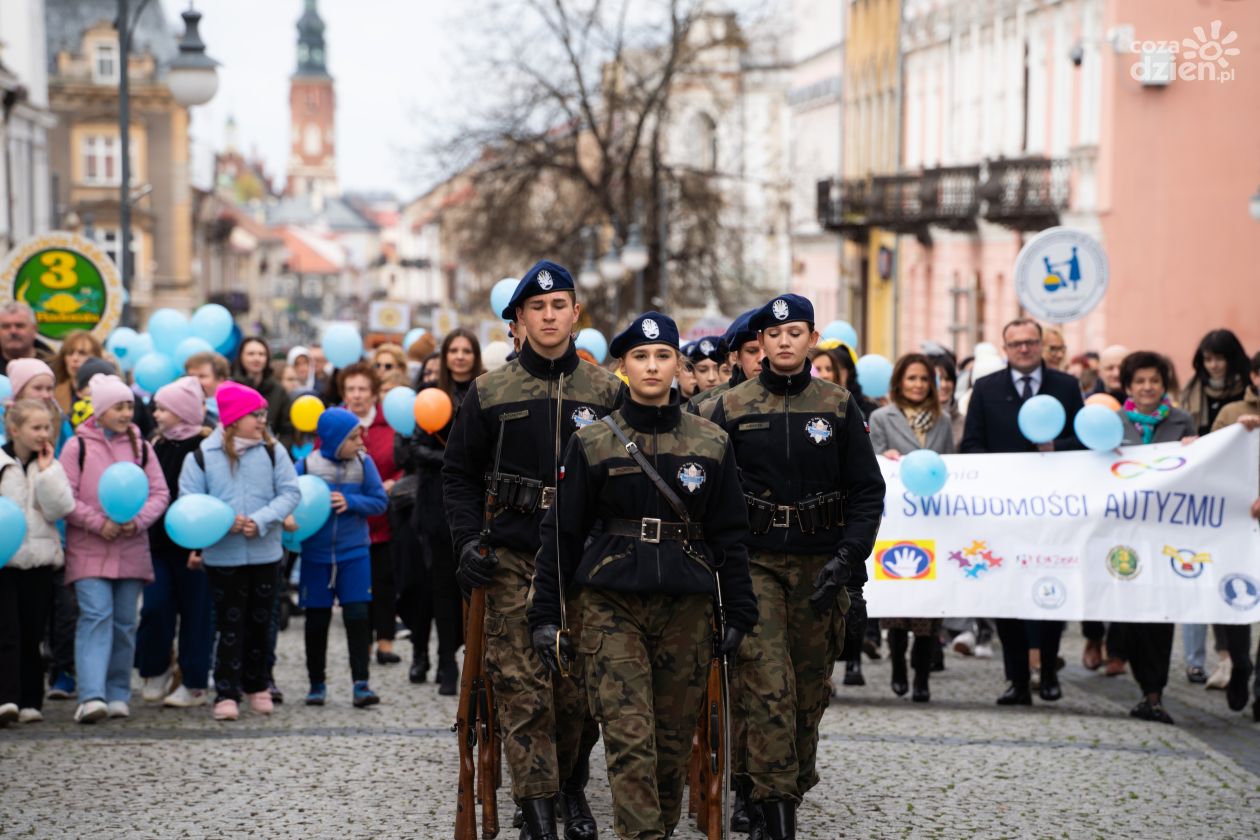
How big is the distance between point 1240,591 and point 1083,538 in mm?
859

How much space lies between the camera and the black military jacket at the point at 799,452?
8039mm

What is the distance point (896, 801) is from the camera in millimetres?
8922

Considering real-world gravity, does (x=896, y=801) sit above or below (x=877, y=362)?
below

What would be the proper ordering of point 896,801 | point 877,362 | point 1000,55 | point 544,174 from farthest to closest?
point 544,174 → point 1000,55 → point 877,362 → point 896,801

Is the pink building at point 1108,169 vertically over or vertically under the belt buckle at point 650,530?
over

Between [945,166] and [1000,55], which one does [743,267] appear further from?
[1000,55]

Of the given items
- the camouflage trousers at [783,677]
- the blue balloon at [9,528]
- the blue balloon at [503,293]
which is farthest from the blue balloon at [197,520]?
the camouflage trousers at [783,677]

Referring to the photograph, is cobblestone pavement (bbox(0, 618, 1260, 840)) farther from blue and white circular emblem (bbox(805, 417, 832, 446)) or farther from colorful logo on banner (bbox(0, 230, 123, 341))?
colorful logo on banner (bbox(0, 230, 123, 341))

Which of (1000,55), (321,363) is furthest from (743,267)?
(321,363)

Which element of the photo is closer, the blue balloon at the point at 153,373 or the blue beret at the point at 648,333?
the blue beret at the point at 648,333

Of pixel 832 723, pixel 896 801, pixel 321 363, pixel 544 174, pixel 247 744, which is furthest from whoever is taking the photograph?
pixel 544 174

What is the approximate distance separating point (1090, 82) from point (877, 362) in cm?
1855

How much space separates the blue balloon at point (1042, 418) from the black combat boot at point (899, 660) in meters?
1.34

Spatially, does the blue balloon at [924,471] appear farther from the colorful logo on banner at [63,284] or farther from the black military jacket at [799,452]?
the colorful logo on banner at [63,284]
